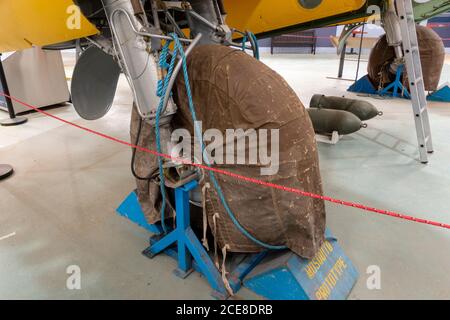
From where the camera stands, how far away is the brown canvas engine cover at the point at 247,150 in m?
1.28

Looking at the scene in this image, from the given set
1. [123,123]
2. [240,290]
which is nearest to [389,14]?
[240,290]

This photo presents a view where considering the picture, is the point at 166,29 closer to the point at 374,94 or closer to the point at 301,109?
the point at 301,109

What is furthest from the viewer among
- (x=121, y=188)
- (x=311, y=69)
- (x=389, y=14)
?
(x=311, y=69)

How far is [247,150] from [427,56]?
15.9 ft

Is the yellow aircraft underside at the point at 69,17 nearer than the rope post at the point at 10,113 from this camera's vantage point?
Yes

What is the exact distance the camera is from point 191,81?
4.57 feet

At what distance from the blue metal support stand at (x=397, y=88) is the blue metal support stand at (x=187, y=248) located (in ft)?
16.1

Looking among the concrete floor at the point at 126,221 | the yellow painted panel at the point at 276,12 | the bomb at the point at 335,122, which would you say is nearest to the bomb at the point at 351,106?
the concrete floor at the point at 126,221

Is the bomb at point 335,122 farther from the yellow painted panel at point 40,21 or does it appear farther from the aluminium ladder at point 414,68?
the yellow painted panel at point 40,21

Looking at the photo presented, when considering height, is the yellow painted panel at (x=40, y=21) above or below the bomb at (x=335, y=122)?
above

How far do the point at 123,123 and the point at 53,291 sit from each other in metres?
2.80

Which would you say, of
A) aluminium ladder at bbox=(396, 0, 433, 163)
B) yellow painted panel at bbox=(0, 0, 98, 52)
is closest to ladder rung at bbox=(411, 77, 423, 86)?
aluminium ladder at bbox=(396, 0, 433, 163)

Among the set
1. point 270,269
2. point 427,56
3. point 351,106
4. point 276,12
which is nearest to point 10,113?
point 276,12

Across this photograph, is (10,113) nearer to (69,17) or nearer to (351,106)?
(69,17)
